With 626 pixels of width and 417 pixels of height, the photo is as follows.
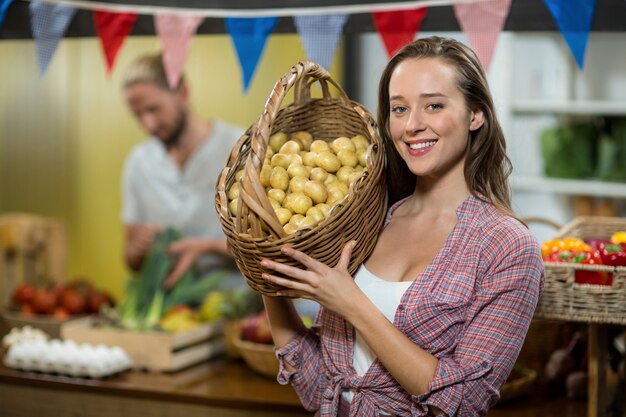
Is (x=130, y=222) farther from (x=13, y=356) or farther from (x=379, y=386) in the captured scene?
(x=379, y=386)

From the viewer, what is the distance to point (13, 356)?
310 centimetres

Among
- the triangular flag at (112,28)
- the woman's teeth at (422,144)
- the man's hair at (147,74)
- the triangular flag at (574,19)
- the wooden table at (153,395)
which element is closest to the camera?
the woman's teeth at (422,144)

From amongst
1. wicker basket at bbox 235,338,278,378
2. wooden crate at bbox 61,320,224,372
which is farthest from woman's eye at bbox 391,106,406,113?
wooden crate at bbox 61,320,224,372

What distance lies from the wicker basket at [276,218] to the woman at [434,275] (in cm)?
3

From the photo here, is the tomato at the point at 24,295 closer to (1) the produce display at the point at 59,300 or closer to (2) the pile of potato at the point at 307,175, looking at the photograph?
(1) the produce display at the point at 59,300

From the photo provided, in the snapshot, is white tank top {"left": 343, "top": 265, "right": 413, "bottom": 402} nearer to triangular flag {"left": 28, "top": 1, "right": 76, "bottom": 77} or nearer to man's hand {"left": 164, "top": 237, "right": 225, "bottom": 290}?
triangular flag {"left": 28, "top": 1, "right": 76, "bottom": 77}

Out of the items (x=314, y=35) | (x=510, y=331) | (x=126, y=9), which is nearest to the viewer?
Answer: (x=510, y=331)

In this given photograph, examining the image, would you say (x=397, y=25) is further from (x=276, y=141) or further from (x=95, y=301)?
(x=95, y=301)

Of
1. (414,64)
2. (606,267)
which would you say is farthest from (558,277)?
(414,64)

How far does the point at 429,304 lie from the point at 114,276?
4240 mm

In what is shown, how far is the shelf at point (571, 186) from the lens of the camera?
4621mm

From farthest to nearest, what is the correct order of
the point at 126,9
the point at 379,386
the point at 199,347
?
the point at 199,347
the point at 126,9
the point at 379,386

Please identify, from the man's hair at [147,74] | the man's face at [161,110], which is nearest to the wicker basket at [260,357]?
the man's face at [161,110]

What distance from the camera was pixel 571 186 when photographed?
187 inches
